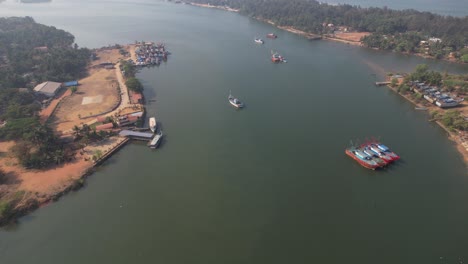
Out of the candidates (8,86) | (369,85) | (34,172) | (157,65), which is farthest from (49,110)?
Result: (369,85)

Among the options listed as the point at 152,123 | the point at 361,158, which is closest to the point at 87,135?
the point at 152,123

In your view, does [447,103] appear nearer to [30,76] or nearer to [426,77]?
[426,77]

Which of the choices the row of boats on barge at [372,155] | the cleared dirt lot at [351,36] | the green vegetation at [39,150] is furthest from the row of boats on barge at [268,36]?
the green vegetation at [39,150]

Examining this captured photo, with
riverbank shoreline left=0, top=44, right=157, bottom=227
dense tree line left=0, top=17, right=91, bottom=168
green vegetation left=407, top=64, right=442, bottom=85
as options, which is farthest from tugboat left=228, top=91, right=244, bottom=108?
green vegetation left=407, top=64, right=442, bottom=85

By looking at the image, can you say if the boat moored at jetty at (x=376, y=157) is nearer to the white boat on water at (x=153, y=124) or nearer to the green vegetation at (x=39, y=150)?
the white boat on water at (x=153, y=124)

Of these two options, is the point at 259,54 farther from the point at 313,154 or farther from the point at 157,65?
the point at 313,154

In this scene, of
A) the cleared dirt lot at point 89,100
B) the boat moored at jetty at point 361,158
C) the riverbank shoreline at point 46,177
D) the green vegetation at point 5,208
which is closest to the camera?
the green vegetation at point 5,208
